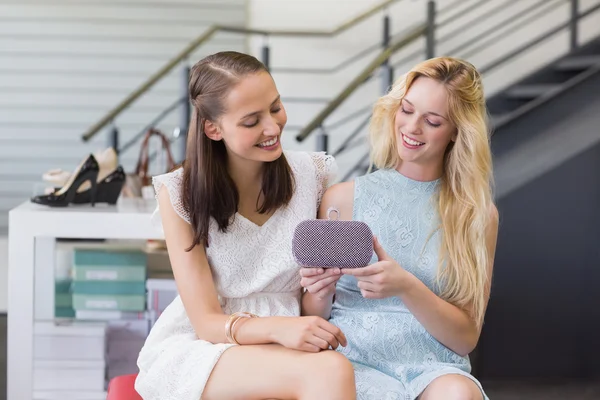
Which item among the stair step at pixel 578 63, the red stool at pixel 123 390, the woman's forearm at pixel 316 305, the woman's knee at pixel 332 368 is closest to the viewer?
the woman's knee at pixel 332 368

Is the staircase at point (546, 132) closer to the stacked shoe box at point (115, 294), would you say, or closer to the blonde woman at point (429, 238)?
the stacked shoe box at point (115, 294)

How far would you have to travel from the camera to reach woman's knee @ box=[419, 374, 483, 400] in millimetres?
1844

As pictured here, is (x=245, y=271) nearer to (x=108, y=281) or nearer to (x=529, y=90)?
(x=108, y=281)

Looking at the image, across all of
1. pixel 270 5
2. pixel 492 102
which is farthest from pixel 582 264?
pixel 270 5

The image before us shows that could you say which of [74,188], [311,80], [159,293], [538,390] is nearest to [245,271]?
[159,293]

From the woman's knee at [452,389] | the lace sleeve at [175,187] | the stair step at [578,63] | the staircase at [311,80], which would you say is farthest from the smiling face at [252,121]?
the stair step at [578,63]

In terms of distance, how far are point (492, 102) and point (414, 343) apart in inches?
123

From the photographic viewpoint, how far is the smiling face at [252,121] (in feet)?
6.48

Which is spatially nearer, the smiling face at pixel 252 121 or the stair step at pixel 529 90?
the smiling face at pixel 252 121

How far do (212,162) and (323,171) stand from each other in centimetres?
31

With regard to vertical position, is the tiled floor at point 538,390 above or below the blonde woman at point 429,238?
below

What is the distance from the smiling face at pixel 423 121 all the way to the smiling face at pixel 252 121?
287mm

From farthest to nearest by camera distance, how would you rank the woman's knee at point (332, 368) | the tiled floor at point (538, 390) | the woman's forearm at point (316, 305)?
the tiled floor at point (538, 390)
the woman's forearm at point (316, 305)
the woman's knee at point (332, 368)

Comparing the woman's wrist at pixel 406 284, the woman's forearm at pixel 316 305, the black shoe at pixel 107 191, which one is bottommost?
the woman's forearm at pixel 316 305
